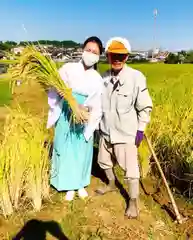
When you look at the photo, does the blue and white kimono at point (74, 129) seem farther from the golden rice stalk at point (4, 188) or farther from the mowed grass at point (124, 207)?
the golden rice stalk at point (4, 188)

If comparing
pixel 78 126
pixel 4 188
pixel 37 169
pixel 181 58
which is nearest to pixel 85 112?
pixel 78 126

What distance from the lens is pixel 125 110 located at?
11.3ft

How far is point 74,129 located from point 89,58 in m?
0.66

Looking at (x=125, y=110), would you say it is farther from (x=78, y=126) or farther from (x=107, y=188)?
(x=107, y=188)

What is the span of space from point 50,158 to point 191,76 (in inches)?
110

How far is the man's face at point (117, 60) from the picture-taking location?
3.32 metres

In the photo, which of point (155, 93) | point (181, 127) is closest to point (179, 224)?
point (181, 127)

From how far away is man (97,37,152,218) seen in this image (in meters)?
3.35

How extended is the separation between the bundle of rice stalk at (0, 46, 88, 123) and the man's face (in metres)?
0.44

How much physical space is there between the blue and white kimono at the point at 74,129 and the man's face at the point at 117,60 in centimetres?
22

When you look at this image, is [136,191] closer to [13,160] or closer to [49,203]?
[49,203]

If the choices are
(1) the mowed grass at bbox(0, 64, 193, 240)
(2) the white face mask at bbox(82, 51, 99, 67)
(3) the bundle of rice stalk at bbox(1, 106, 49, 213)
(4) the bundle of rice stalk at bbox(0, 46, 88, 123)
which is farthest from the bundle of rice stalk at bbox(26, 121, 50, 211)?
(2) the white face mask at bbox(82, 51, 99, 67)

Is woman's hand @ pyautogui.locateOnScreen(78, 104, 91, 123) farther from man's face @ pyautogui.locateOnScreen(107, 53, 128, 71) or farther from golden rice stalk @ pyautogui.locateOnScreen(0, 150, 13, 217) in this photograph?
golden rice stalk @ pyautogui.locateOnScreen(0, 150, 13, 217)

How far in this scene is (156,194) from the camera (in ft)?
13.3
